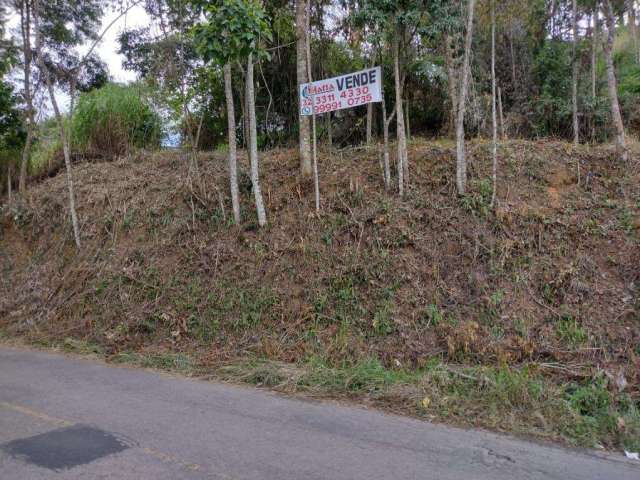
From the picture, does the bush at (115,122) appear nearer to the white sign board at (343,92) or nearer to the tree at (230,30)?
the white sign board at (343,92)

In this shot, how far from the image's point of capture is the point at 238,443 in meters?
5.19

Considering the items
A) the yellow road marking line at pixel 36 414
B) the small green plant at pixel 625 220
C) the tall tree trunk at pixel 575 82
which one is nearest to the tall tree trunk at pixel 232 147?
the yellow road marking line at pixel 36 414

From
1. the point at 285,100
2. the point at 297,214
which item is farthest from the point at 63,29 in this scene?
the point at 297,214

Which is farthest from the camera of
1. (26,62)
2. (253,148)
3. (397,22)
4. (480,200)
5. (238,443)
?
(26,62)

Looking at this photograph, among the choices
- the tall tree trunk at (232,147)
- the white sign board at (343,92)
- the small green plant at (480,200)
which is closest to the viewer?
the small green plant at (480,200)

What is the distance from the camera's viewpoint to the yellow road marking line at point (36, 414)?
18.9 feet

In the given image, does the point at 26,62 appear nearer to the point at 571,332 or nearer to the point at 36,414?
the point at 36,414

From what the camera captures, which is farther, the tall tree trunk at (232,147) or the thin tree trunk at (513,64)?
the thin tree trunk at (513,64)

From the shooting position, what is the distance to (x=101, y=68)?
1916 centimetres

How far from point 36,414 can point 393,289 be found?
5045 mm

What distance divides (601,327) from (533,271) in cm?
131

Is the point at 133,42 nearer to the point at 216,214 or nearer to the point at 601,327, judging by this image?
the point at 216,214

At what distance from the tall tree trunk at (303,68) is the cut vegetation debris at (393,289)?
17.0 inches

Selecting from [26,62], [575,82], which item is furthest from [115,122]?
[575,82]
